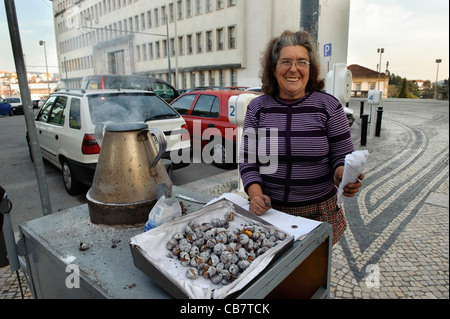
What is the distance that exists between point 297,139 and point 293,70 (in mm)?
369

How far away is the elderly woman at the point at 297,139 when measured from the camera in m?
1.68

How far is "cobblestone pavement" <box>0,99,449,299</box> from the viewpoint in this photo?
2508mm

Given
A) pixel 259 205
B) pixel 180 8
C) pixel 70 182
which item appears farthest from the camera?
pixel 180 8

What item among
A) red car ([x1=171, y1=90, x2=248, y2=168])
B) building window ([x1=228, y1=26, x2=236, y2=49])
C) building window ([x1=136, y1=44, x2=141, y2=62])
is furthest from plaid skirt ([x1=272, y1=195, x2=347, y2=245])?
building window ([x1=228, y1=26, x2=236, y2=49])

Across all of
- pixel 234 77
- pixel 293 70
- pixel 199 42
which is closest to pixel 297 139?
pixel 293 70

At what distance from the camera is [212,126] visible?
6348mm

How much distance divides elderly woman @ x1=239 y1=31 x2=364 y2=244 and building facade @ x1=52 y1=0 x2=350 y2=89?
38 centimetres

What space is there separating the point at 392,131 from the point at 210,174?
7461 millimetres

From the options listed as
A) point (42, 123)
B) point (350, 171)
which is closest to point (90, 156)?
point (42, 123)

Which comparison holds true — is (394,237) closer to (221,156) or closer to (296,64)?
(296,64)

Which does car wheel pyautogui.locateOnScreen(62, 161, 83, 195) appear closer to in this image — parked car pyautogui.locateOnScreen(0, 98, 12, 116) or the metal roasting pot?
the metal roasting pot

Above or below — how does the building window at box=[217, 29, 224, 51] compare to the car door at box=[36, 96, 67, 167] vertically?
above
